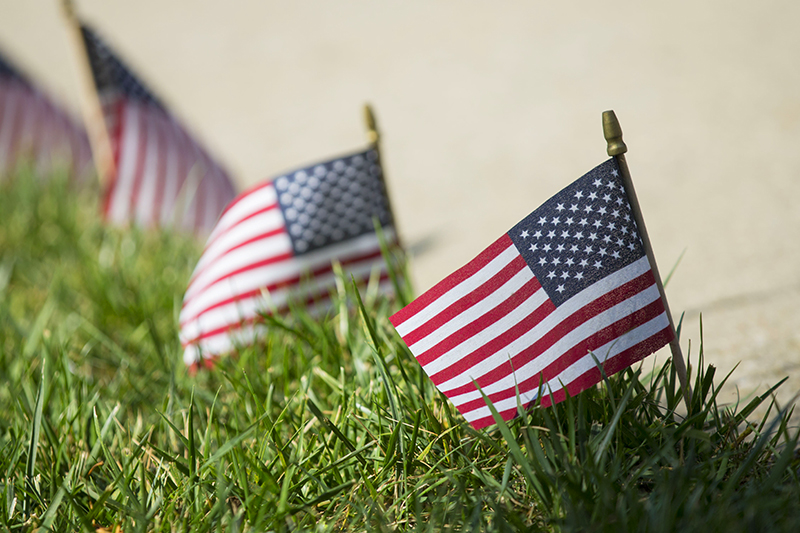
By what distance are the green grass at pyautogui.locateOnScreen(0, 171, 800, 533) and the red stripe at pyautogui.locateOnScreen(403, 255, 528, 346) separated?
16 cm

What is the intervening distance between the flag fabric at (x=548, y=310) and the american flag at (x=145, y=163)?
272cm

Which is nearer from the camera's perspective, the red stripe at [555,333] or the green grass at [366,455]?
the green grass at [366,455]

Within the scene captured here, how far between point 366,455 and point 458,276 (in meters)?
0.55

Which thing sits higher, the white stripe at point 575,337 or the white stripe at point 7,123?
the white stripe at point 7,123

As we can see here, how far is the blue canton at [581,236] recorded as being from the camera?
1.74 metres

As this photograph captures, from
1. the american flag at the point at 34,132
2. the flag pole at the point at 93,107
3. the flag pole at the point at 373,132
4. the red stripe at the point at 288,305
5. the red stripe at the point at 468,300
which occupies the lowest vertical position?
the red stripe at the point at 468,300

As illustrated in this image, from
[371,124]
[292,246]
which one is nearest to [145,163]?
[292,246]

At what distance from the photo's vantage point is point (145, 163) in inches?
166

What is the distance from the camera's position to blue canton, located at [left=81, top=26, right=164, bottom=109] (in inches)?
161

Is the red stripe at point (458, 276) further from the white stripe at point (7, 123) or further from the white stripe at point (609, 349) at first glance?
the white stripe at point (7, 123)

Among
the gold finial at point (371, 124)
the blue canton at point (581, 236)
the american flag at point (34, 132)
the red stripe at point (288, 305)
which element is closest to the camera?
the blue canton at point (581, 236)

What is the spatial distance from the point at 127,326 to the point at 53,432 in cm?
120

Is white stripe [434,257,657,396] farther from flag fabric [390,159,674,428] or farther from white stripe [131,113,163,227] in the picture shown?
white stripe [131,113,163,227]

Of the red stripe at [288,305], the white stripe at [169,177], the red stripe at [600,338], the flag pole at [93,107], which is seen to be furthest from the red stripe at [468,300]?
the flag pole at [93,107]
